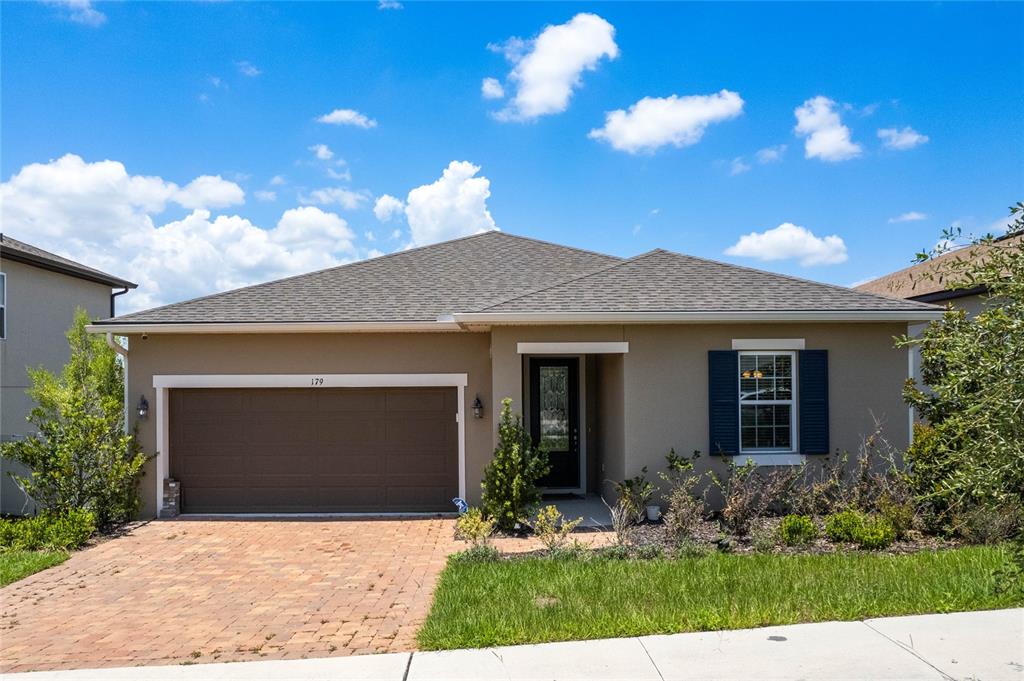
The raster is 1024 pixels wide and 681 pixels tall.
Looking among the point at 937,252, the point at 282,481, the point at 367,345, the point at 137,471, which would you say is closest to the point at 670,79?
the point at 367,345

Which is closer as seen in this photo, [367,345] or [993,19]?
[993,19]

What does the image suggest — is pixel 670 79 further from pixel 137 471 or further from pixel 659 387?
pixel 137 471

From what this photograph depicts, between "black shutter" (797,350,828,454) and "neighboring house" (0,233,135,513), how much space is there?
13.4 m

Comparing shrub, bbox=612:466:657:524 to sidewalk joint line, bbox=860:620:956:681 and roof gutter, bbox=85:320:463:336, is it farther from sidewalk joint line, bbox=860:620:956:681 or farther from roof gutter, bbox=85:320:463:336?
sidewalk joint line, bbox=860:620:956:681

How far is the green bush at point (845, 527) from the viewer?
26.6 feet

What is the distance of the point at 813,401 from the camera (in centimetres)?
990

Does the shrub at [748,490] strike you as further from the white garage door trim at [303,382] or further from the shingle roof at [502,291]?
the white garage door trim at [303,382]

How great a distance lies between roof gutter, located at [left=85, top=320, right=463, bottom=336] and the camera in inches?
415

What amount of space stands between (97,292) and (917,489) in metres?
18.0

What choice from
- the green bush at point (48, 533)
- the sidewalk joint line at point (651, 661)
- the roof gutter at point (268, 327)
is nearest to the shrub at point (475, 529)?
the roof gutter at point (268, 327)

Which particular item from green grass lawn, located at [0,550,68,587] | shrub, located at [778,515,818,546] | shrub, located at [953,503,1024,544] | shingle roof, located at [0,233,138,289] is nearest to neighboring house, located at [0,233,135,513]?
shingle roof, located at [0,233,138,289]

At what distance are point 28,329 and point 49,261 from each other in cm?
156

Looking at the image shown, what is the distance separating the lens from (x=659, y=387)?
387 inches

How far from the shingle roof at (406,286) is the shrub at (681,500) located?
4033mm
